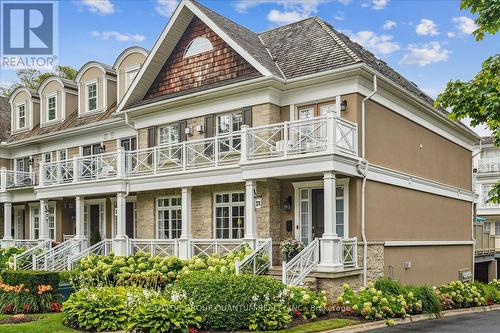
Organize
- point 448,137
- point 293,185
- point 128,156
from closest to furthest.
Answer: point 293,185
point 128,156
point 448,137

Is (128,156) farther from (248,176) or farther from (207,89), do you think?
(248,176)

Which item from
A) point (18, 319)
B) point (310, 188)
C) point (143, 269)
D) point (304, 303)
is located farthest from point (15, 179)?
point (304, 303)

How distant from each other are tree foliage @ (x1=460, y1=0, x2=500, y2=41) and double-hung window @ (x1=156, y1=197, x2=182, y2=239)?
1202cm

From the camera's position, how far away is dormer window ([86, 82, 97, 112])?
86.7 feet

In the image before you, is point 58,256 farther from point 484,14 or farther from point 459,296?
point 484,14

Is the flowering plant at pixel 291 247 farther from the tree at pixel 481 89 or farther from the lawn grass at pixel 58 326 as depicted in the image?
the tree at pixel 481 89

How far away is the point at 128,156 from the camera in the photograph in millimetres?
21234

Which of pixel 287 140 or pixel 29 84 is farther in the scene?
pixel 29 84

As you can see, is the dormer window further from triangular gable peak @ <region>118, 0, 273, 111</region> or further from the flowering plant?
the flowering plant

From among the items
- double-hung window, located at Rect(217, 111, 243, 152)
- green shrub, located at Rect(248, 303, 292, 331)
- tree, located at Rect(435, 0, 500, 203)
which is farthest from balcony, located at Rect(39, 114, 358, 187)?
green shrub, located at Rect(248, 303, 292, 331)

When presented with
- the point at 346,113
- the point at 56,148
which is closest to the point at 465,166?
the point at 346,113

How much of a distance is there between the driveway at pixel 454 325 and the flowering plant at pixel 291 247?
406 cm

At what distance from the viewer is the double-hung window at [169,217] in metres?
20.4

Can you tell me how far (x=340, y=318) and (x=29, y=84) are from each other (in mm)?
39149
